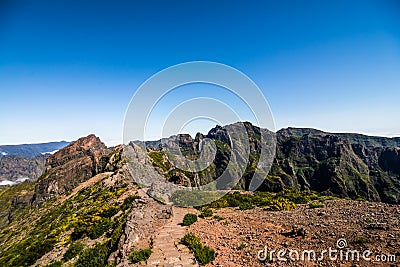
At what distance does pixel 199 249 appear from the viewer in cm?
1244

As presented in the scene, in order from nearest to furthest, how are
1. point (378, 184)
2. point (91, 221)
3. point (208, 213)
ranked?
point (208, 213)
point (91, 221)
point (378, 184)

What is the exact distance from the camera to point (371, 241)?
430 inches

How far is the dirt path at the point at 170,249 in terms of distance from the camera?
11609 mm

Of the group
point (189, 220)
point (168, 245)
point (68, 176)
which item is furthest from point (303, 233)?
point (68, 176)

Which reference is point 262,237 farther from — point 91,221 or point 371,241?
point 91,221

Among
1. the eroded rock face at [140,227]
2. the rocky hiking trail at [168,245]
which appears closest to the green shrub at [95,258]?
the eroded rock face at [140,227]

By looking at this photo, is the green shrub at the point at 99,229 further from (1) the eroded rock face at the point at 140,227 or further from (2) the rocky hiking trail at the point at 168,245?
(2) the rocky hiking trail at the point at 168,245

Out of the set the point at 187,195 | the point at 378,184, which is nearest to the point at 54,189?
the point at 187,195

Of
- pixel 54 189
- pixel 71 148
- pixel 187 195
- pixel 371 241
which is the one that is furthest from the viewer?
pixel 71 148

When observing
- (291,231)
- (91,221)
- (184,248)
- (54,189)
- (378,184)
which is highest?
(291,231)

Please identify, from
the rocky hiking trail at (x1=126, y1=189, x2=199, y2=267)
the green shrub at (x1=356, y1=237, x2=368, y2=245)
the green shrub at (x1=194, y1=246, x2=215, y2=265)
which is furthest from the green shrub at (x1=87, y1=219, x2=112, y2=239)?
the green shrub at (x1=356, y1=237, x2=368, y2=245)

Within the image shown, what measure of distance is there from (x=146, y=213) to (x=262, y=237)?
870cm

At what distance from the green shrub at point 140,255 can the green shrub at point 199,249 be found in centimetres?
232

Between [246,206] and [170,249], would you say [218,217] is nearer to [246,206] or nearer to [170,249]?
[246,206]
